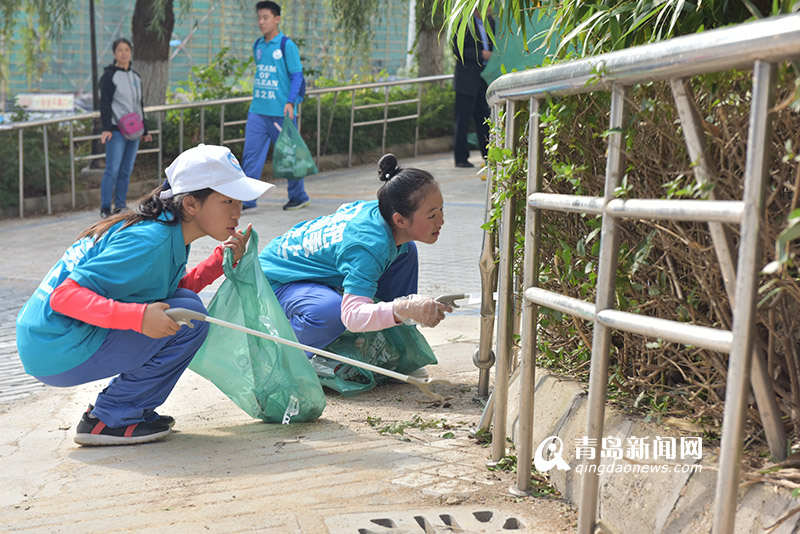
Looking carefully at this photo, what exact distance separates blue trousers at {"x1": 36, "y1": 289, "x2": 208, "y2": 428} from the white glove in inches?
28.7

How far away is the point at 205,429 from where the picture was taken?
3324mm

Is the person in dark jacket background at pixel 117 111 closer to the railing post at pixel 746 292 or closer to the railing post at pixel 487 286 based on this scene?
the railing post at pixel 487 286

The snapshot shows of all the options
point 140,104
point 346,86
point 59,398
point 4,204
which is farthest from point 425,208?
point 346,86

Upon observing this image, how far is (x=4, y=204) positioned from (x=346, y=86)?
16.1 feet

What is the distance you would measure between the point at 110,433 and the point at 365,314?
3.32 ft

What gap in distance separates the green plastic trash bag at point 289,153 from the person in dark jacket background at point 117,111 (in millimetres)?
1424

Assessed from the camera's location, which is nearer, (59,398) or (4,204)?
(59,398)

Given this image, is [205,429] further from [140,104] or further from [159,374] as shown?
[140,104]

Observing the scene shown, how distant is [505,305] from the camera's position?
2.64 meters

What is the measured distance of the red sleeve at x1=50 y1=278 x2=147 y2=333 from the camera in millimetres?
2840

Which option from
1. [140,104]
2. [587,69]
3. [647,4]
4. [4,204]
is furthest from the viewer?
[4,204]

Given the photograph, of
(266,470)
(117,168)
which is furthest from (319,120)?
(266,470)

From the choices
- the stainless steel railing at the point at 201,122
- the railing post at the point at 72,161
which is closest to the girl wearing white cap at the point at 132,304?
the stainless steel railing at the point at 201,122

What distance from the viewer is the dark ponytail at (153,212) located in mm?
3084
